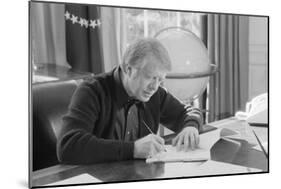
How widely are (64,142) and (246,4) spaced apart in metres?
1.29

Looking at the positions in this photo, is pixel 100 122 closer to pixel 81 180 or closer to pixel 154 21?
pixel 81 180

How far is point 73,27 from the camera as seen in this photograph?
6.97ft

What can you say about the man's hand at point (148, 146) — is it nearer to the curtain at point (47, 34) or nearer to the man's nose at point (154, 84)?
the man's nose at point (154, 84)

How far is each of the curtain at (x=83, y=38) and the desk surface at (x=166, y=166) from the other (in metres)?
0.50

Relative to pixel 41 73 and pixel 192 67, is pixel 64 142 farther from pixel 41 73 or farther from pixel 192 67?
pixel 192 67

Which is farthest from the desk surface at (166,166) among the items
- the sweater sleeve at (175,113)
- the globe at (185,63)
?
the globe at (185,63)

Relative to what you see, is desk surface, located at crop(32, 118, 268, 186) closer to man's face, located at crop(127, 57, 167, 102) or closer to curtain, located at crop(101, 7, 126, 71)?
man's face, located at crop(127, 57, 167, 102)

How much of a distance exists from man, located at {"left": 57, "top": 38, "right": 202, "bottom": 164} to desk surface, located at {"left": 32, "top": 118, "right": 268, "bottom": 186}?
5cm

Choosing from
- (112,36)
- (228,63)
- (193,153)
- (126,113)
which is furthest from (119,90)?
(228,63)

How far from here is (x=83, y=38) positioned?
214 centimetres

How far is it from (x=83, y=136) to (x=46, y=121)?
194 mm

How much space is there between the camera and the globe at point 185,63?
2.27 metres

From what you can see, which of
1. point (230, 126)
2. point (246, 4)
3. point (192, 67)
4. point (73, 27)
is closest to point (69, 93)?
point (73, 27)
